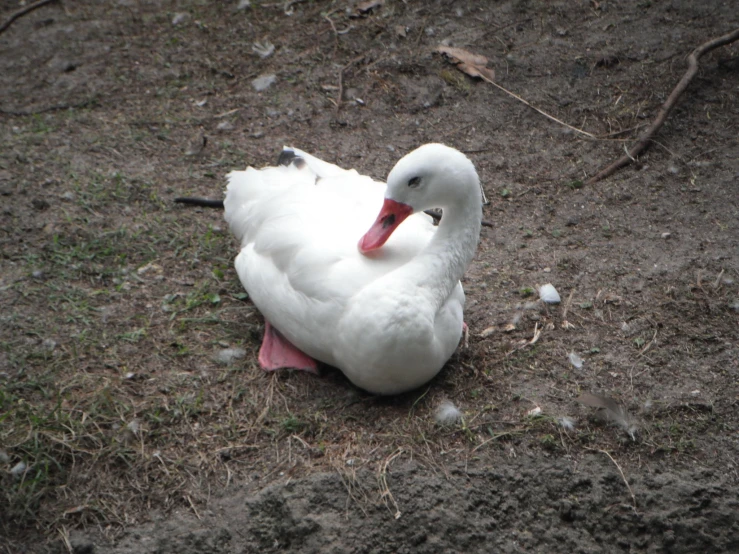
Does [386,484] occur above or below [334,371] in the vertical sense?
above

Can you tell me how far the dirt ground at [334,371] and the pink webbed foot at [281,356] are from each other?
0.17ft

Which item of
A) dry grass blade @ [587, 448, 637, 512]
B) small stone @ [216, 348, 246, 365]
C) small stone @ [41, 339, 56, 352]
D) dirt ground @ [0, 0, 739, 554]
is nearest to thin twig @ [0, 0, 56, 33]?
dirt ground @ [0, 0, 739, 554]

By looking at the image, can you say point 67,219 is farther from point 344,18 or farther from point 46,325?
point 344,18

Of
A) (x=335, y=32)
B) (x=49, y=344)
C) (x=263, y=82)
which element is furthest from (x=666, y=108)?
(x=49, y=344)

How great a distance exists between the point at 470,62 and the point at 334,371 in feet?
8.77

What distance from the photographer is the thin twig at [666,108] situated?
4.46 m

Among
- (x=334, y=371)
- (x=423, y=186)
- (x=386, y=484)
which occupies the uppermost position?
(x=423, y=186)

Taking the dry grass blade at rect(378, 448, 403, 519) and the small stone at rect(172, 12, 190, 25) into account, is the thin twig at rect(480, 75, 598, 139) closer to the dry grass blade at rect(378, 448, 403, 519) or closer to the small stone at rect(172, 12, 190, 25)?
the small stone at rect(172, 12, 190, 25)

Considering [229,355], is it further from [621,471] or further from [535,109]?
[535,109]

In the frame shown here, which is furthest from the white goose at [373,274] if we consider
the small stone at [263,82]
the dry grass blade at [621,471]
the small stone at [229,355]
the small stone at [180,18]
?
the small stone at [180,18]

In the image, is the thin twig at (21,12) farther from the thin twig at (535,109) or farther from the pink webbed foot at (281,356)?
the pink webbed foot at (281,356)

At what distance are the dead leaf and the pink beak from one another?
2328mm

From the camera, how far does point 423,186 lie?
118 inches

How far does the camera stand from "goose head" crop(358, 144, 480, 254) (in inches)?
117
